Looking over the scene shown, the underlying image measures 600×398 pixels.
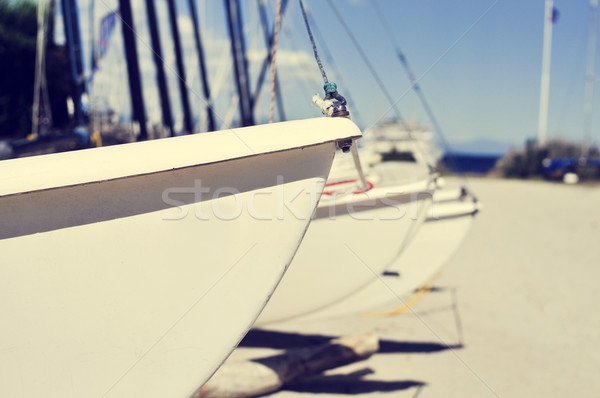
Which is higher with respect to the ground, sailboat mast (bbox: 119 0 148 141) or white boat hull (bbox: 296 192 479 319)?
sailboat mast (bbox: 119 0 148 141)

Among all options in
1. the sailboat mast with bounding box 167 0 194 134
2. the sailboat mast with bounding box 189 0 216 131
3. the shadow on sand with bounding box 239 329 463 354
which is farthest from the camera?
the sailboat mast with bounding box 189 0 216 131

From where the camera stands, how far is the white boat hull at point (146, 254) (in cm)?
151

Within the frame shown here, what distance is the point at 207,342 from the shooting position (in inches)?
67.4

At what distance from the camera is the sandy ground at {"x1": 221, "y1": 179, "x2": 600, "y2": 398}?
10.0 ft

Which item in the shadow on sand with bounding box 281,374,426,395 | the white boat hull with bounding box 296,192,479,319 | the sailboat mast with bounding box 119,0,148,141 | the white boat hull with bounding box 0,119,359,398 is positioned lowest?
the shadow on sand with bounding box 281,374,426,395

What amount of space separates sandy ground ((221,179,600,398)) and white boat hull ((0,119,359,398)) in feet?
4.83

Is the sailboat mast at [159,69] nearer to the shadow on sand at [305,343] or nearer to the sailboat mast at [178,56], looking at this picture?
the sailboat mast at [178,56]

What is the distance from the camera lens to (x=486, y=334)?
3900mm

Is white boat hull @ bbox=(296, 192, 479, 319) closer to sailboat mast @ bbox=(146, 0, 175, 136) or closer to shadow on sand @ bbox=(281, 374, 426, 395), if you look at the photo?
shadow on sand @ bbox=(281, 374, 426, 395)

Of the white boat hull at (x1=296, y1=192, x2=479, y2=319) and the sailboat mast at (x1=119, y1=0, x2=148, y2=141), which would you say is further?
the sailboat mast at (x1=119, y1=0, x2=148, y2=141)

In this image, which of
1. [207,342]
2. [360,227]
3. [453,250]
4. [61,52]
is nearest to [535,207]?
[453,250]

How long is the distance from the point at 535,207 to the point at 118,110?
27.8 ft

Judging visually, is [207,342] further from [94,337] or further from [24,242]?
[24,242]

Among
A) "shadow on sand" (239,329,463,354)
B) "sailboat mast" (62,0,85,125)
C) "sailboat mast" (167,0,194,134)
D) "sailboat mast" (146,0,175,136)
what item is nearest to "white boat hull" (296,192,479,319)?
"shadow on sand" (239,329,463,354)
